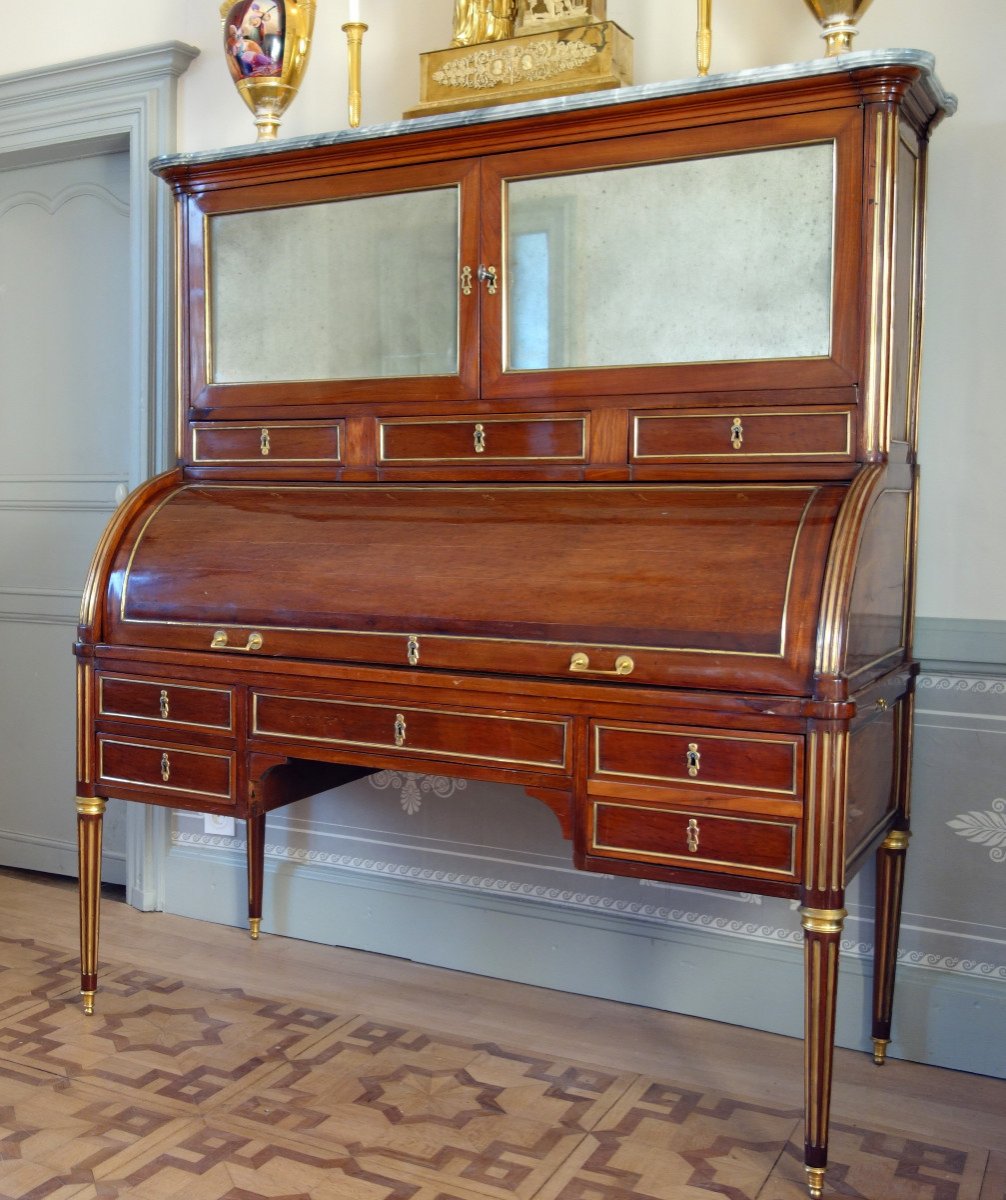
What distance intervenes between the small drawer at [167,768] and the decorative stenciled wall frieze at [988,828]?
64.4 inches

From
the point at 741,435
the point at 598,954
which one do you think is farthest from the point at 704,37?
the point at 598,954

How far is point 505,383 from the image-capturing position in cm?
281

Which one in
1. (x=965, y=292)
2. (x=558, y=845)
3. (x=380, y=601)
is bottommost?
(x=558, y=845)

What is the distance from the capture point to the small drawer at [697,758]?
2.26m

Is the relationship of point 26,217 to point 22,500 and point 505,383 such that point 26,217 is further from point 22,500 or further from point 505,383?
point 505,383

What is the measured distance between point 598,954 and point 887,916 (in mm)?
756

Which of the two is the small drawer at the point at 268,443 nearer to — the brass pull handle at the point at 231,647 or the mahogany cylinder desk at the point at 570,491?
the mahogany cylinder desk at the point at 570,491

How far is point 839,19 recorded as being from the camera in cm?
252

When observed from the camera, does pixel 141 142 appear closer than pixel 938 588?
No

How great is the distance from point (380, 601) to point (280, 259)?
3.23 feet

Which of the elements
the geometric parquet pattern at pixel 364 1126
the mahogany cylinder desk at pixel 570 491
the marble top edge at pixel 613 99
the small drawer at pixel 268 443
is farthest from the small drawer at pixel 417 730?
the marble top edge at pixel 613 99

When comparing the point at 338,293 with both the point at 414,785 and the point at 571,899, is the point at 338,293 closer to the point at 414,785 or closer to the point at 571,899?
the point at 414,785

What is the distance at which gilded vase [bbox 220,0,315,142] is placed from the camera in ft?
10.2

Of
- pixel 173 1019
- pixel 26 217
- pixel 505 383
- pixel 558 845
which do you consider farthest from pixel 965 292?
pixel 26 217
